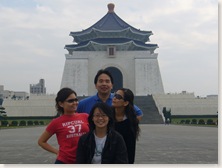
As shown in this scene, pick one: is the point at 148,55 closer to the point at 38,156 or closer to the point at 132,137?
the point at 38,156

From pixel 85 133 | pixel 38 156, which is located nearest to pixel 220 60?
pixel 85 133

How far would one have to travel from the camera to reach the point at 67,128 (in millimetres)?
3203

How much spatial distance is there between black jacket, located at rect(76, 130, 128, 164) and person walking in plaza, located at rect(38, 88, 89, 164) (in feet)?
0.93

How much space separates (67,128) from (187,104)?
27126mm

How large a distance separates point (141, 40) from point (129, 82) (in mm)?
6279

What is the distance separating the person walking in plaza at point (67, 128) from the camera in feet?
10.4

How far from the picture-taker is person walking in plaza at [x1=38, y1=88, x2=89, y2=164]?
3170 mm

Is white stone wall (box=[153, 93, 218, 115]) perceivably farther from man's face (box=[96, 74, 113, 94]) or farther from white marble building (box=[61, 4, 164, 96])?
man's face (box=[96, 74, 113, 94])

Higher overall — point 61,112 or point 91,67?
point 91,67

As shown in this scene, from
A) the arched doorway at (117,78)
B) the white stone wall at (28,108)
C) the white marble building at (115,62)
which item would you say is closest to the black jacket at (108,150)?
the white stone wall at (28,108)

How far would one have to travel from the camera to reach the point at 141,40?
137ft

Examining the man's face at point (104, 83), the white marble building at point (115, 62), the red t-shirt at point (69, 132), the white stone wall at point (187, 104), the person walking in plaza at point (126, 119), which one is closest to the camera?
the red t-shirt at point (69, 132)

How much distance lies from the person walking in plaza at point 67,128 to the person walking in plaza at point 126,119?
0.33m

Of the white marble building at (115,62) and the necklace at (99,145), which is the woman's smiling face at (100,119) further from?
the white marble building at (115,62)
